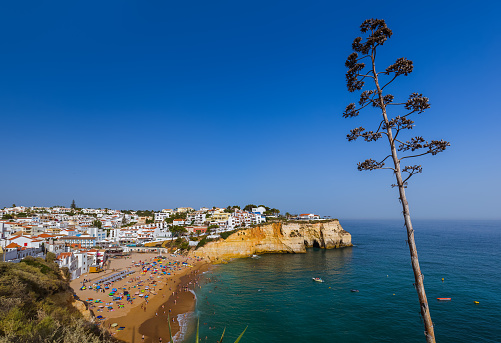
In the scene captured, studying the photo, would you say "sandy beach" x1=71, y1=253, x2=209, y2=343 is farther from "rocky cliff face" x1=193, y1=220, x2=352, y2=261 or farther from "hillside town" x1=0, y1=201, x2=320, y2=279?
"rocky cliff face" x1=193, y1=220, x2=352, y2=261

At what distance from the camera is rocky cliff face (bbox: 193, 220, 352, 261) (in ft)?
214

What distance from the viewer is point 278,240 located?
70812 millimetres

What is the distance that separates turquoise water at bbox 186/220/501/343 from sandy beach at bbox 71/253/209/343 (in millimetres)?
3393

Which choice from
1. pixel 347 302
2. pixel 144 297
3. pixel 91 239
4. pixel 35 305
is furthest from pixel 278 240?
pixel 35 305

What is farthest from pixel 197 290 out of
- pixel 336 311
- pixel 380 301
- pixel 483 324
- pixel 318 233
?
pixel 318 233

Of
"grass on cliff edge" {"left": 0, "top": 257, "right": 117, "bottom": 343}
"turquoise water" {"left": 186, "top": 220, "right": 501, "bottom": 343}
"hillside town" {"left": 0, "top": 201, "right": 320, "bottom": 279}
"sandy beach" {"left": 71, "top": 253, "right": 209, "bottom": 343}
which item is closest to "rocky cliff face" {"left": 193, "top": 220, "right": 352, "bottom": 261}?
"hillside town" {"left": 0, "top": 201, "right": 320, "bottom": 279}

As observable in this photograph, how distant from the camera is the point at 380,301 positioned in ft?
103

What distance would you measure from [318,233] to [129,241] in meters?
59.9

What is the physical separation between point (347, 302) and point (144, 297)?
2768 cm

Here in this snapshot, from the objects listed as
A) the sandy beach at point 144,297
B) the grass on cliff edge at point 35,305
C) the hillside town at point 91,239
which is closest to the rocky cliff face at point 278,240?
the hillside town at point 91,239

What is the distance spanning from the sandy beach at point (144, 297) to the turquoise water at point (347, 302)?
339 cm

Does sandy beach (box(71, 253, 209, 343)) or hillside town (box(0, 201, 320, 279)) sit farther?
hillside town (box(0, 201, 320, 279))

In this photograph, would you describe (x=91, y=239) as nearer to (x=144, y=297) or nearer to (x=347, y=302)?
(x=144, y=297)

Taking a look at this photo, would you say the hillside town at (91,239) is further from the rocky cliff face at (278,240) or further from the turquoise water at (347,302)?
the turquoise water at (347,302)
